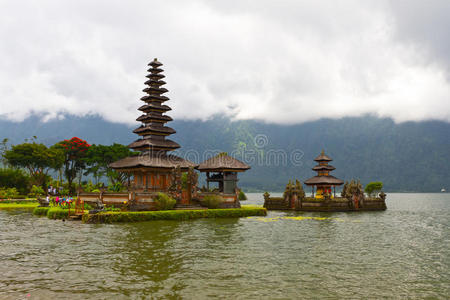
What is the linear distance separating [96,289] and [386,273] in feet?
42.5

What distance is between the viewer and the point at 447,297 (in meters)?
14.1

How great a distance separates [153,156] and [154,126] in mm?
5777

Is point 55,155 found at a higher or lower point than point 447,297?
higher

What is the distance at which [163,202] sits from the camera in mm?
42000

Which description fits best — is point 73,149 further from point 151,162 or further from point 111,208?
point 111,208

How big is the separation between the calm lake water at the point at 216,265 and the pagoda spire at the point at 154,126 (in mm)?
23068

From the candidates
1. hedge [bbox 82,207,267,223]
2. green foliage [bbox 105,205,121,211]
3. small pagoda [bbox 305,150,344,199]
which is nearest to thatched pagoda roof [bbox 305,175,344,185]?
small pagoda [bbox 305,150,344,199]

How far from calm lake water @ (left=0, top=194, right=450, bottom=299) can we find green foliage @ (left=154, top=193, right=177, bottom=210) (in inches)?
424

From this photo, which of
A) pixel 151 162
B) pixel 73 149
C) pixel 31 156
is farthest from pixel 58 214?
pixel 73 149

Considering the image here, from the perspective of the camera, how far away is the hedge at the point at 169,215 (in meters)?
36.2

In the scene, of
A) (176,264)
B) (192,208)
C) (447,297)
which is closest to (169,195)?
(192,208)

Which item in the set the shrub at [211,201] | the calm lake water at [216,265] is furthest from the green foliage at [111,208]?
the shrub at [211,201]

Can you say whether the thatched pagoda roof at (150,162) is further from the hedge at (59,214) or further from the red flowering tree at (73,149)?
the red flowering tree at (73,149)

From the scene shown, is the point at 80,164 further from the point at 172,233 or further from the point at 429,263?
the point at 429,263
